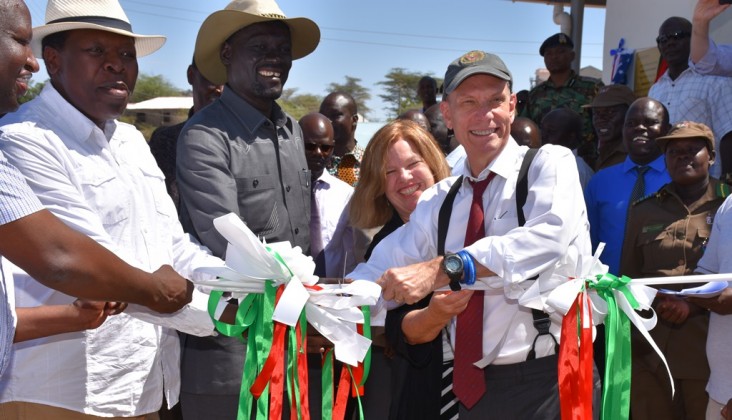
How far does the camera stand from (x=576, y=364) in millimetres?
3023

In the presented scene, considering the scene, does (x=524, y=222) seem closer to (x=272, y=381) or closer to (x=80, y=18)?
(x=272, y=381)

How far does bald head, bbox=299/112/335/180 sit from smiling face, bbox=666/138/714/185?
7.11 ft

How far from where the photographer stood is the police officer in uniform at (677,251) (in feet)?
14.9

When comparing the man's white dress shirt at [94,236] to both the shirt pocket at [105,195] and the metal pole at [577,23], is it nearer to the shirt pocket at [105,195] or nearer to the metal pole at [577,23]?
the shirt pocket at [105,195]

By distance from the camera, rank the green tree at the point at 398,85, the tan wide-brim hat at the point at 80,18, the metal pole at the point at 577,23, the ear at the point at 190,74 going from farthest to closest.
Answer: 1. the green tree at the point at 398,85
2. the metal pole at the point at 577,23
3. the ear at the point at 190,74
4. the tan wide-brim hat at the point at 80,18

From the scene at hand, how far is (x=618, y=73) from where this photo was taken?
996 centimetres

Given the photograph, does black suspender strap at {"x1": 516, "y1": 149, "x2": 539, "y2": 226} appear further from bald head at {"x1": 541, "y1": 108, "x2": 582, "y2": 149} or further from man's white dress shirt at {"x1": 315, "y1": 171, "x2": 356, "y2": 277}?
bald head at {"x1": 541, "y1": 108, "x2": 582, "y2": 149}

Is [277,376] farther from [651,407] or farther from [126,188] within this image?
[651,407]

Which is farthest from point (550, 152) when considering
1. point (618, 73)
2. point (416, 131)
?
point (618, 73)

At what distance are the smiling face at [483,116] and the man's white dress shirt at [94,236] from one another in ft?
4.18

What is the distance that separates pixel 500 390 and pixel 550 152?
0.98 m

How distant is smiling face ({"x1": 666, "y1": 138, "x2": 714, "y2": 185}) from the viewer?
4.59 metres

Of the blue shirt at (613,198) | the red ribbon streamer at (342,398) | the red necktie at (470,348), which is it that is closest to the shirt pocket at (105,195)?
the red ribbon streamer at (342,398)

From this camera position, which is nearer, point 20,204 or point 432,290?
point 20,204
